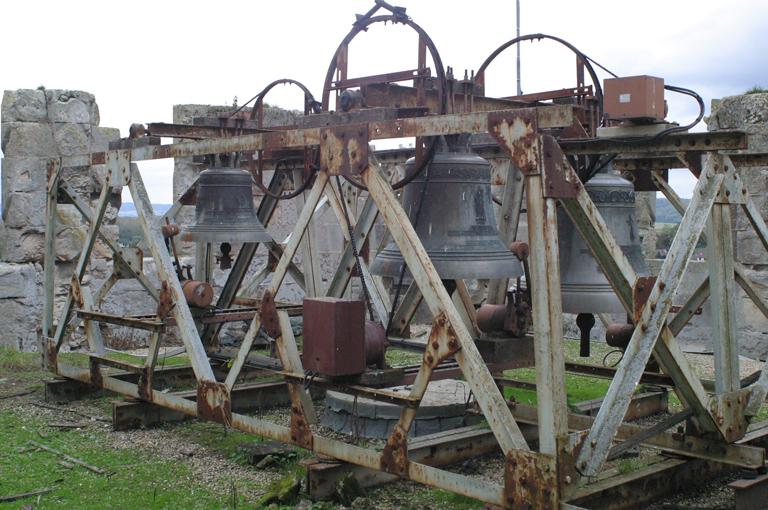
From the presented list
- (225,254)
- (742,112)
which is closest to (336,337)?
(225,254)

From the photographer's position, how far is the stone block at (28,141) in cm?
960

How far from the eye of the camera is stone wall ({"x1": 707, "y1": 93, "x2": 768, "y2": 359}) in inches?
331

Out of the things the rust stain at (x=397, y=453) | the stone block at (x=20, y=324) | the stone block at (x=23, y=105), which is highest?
the stone block at (x=23, y=105)

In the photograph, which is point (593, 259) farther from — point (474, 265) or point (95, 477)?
point (95, 477)

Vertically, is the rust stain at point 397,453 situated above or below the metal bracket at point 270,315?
Answer: below

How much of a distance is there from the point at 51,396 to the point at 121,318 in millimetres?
1395

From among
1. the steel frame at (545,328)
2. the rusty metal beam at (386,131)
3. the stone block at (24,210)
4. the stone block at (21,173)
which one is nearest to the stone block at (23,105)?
the stone block at (21,173)

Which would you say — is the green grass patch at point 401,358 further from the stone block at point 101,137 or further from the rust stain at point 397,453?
the rust stain at point 397,453

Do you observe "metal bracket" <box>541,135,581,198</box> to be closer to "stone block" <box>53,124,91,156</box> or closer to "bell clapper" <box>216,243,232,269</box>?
"bell clapper" <box>216,243,232,269</box>

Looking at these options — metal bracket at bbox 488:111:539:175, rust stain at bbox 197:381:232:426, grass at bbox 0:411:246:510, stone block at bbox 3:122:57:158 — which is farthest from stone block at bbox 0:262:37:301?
metal bracket at bbox 488:111:539:175

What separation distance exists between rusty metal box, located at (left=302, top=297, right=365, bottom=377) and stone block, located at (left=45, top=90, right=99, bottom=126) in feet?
19.6

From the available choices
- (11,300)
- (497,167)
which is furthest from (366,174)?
(11,300)

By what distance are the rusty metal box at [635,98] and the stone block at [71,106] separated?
6.88 meters

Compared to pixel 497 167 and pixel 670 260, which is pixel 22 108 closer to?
pixel 497 167
